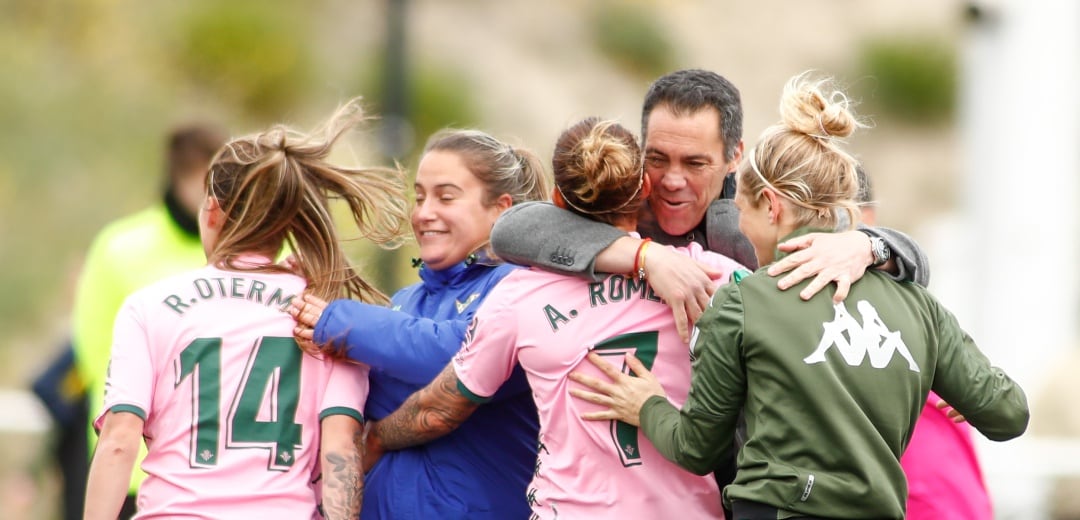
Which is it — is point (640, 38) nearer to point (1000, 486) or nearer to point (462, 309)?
point (1000, 486)

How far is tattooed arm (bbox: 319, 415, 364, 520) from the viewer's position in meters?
3.42

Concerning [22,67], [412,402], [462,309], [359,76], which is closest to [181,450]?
[412,402]

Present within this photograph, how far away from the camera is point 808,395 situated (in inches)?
115

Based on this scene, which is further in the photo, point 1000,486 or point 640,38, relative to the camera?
point 640,38

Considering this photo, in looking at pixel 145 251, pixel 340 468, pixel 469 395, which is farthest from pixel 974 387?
pixel 145 251

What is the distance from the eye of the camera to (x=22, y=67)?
1922cm

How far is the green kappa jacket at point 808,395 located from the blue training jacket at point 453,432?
63 cm

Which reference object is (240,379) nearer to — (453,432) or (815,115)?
(453,432)

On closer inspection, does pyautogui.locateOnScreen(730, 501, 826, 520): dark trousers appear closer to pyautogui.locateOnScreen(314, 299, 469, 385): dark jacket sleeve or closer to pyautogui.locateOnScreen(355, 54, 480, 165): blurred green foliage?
pyautogui.locateOnScreen(314, 299, 469, 385): dark jacket sleeve

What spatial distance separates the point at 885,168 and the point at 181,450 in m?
31.0

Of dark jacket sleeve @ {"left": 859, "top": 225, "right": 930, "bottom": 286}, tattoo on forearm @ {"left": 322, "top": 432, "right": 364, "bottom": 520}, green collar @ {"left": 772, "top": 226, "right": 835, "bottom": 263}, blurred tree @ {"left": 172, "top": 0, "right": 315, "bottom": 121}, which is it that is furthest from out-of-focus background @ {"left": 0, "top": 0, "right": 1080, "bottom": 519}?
tattoo on forearm @ {"left": 322, "top": 432, "right": 364, "bottom": 520}

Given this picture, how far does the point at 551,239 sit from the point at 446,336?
1.50ft

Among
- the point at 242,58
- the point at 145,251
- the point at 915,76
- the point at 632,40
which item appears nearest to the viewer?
the point at 145,251

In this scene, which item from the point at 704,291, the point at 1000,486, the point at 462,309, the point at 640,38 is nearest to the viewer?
the point at 704,291
